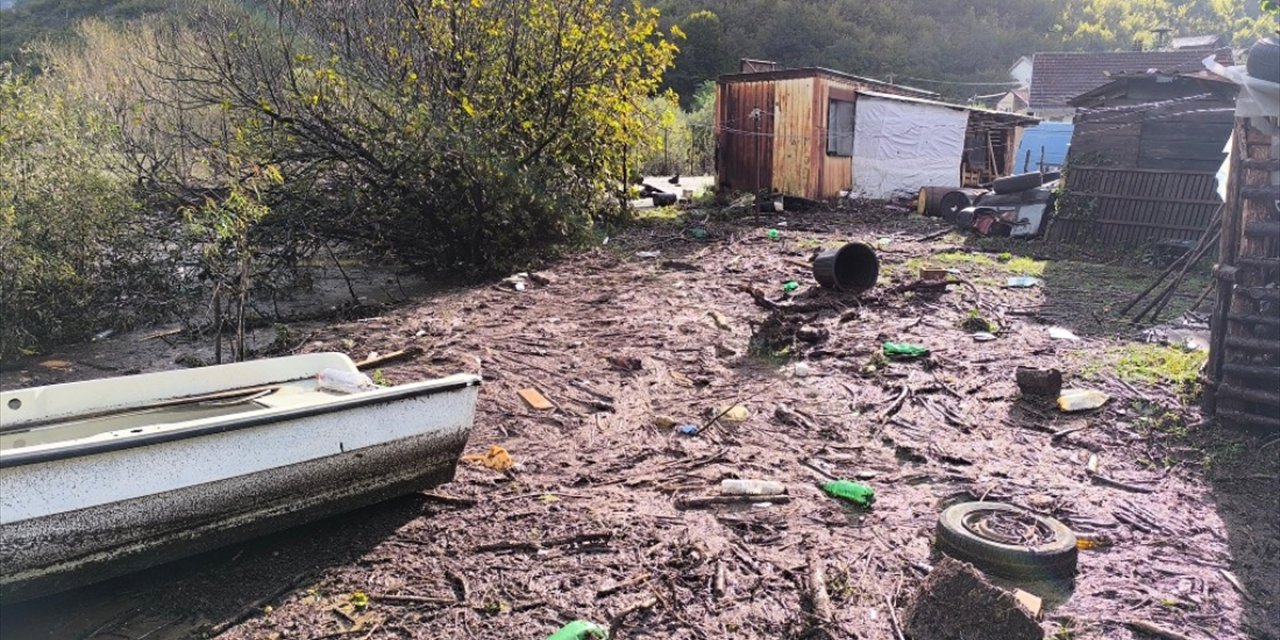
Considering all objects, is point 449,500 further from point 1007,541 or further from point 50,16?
point 50,16

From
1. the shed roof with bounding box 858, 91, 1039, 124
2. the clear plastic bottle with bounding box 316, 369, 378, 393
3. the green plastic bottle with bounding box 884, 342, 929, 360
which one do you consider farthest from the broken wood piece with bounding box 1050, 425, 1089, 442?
the shed roof with bounding box 858, 91, 1039, 124

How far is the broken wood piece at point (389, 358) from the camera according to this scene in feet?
22.0

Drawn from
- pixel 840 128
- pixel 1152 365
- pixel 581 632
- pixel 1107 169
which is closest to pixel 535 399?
pixel 581 632

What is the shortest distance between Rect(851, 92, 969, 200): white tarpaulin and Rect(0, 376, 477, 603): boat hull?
1619 centimetres

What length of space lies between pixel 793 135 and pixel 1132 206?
714 centimetres

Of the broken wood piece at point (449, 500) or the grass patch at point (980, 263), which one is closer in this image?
the broken wood piece at point (449, 500)

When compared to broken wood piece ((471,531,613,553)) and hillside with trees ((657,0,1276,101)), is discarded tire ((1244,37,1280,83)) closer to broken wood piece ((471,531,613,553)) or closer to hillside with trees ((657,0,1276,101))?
broken wood piece ((471,531,613,553))

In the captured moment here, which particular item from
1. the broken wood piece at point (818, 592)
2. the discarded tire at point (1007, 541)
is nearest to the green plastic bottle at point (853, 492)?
the discarded tire at point (1007, 541)

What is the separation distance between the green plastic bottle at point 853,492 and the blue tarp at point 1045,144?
843 inches

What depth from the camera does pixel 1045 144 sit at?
2317 cm

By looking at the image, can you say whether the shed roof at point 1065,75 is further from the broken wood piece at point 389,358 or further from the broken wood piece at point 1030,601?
the broken wood piece at point 1030,601

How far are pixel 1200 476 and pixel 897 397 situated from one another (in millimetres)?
1926

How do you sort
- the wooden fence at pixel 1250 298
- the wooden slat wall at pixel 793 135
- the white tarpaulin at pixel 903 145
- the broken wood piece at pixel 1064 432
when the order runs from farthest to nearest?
the white tarpaulin at pixel 903 145 < the wooden slat wall at pixel 793 135 < the broken wood piece at pixel 1064 432 < the wooden fence at pixel 1250 298

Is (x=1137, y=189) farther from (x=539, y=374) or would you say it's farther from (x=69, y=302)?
(x=69, y=302)
